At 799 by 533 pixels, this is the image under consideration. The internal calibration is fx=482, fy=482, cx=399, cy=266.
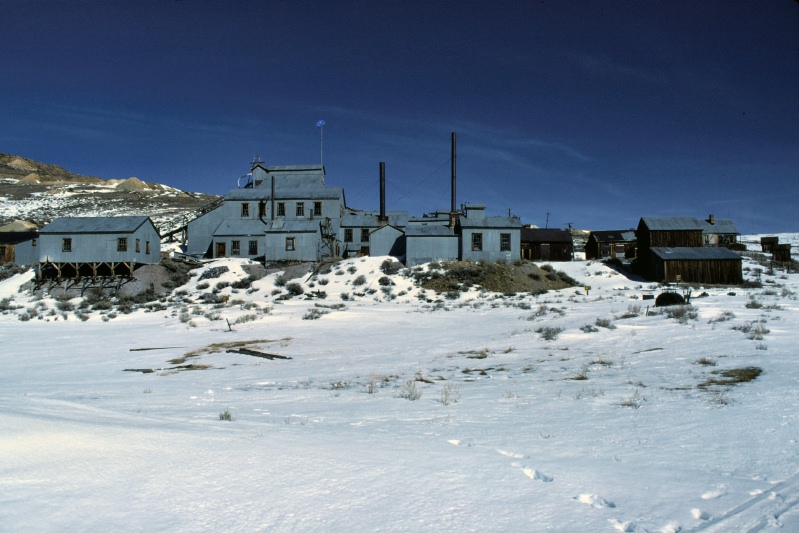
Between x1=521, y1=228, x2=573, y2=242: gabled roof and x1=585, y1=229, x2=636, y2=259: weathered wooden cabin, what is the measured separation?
7087 millimetres

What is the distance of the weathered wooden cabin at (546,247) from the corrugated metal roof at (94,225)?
4032 cm

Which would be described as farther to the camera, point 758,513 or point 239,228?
point 239,228

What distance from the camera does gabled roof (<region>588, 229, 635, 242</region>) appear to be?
6303cm

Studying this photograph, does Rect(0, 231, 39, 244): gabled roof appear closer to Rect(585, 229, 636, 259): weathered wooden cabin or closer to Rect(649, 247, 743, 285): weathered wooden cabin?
Rect(649, 247, 743, 285): weathered wooden cabin

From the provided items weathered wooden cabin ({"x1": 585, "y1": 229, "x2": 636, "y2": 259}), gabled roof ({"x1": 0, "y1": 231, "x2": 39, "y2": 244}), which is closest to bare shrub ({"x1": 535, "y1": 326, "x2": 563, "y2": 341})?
weathered wooden cabin ({"x1": 585, "y1": 229, "x2": 636, "y2": 259})

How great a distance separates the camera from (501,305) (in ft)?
95.6

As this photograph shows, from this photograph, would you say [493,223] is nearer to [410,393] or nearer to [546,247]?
[546,247]

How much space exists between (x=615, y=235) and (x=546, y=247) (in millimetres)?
13762

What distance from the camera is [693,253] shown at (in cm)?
4294

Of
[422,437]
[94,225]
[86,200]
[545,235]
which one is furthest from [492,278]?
[86,200]

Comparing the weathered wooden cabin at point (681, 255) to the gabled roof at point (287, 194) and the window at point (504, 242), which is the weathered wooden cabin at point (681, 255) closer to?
the window at point (504, 242)

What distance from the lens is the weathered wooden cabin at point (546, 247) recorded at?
5631cm

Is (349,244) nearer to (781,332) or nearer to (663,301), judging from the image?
(663,301)

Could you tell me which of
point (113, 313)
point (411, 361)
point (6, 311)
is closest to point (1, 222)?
point (6, 311)
